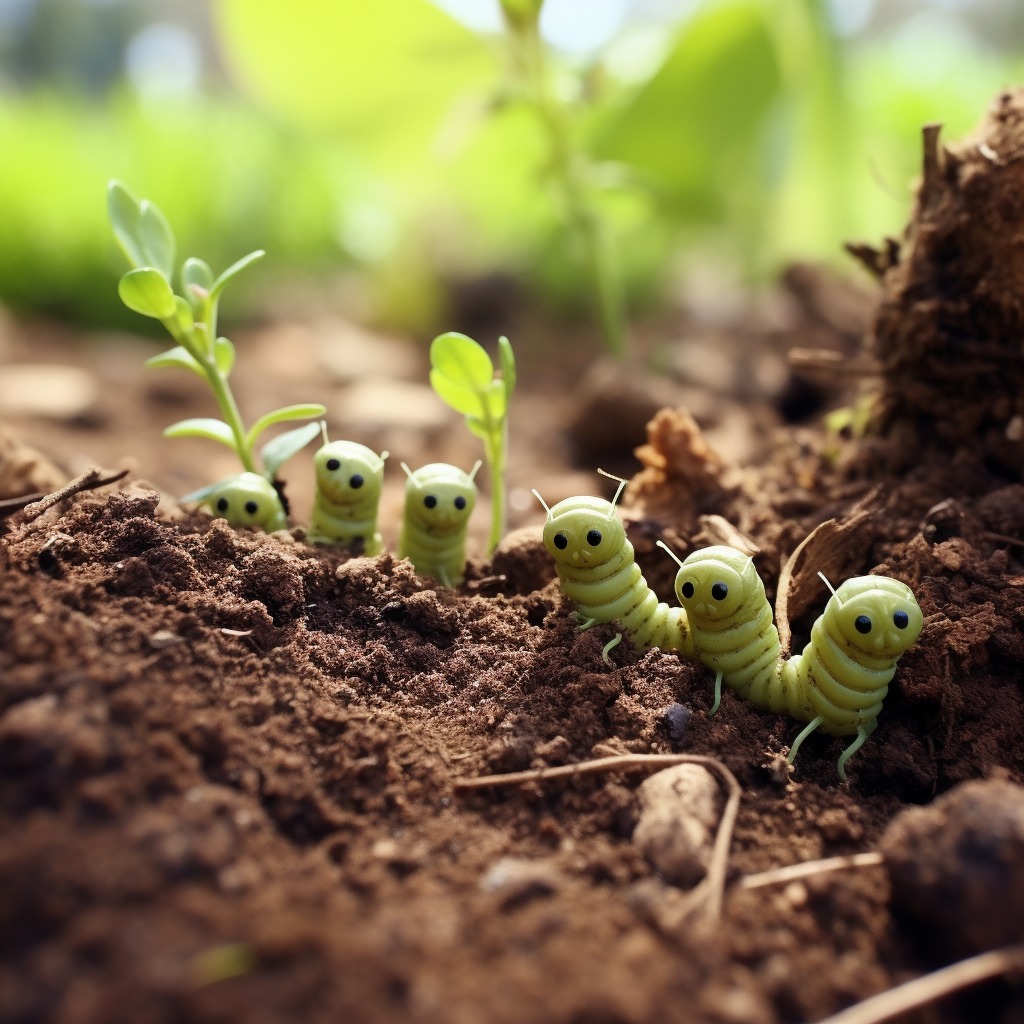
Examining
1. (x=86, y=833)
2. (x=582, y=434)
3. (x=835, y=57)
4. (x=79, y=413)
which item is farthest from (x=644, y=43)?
(x=86, y=833)

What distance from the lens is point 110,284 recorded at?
13.7 feet

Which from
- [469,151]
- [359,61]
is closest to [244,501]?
[359,61]

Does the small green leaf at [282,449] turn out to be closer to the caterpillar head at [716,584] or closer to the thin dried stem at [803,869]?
the caterpillar head at [716,584]

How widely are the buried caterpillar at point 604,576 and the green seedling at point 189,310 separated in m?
0.38

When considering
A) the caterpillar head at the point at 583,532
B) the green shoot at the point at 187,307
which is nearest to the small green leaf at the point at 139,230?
the green shoot at the point at 187,307

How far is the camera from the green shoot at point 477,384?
1326 mm

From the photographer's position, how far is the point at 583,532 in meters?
1.17

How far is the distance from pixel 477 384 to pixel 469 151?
264 cm

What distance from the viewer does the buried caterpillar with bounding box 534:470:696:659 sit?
1169 millimetres

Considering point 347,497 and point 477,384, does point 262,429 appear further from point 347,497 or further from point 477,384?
point 477,384

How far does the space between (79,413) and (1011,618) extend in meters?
2.58

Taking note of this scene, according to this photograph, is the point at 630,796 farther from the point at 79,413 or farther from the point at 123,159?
the point at 123,159

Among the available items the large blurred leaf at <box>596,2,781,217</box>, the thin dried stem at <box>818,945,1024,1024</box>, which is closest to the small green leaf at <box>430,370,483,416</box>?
the thin dried stem at <box>818,945,1024,1024</box>

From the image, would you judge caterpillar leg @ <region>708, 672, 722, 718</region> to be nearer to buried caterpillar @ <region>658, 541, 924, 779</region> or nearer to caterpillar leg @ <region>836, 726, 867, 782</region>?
buried caterpillar @ <region>658, 541, 924, 779</region>
